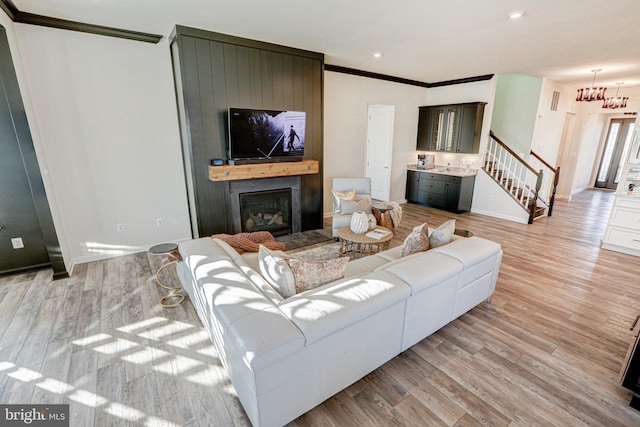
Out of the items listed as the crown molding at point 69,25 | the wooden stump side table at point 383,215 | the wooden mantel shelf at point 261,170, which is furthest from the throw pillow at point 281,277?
the crown molding at point 69,25

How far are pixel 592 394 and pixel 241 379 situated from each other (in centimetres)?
228

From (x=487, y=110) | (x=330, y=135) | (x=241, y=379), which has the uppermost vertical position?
(x=487, y=110)

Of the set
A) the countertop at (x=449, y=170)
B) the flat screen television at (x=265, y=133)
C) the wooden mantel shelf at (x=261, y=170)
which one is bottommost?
the countertop at (x=449, y=170)

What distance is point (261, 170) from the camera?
409 centimetres

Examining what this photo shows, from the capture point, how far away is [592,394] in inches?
74.7

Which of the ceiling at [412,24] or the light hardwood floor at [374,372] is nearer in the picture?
the light hardwood floor at [374,372]

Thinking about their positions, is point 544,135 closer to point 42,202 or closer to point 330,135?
point 330,135

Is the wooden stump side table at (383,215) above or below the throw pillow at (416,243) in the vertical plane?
below

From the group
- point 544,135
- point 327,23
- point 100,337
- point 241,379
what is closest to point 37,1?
point 327,23

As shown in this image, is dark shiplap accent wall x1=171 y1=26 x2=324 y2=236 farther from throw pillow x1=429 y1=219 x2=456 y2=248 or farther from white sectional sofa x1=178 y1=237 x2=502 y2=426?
throw pillow x1=429 y1=219 x2=456 y2=248

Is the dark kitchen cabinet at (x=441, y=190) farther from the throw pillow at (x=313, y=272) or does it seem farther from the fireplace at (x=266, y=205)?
the throw pillow at (x=313, y=272)

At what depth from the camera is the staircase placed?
587 centimetres

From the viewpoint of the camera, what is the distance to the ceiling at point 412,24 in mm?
2727

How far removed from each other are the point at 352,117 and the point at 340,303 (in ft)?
15.1
